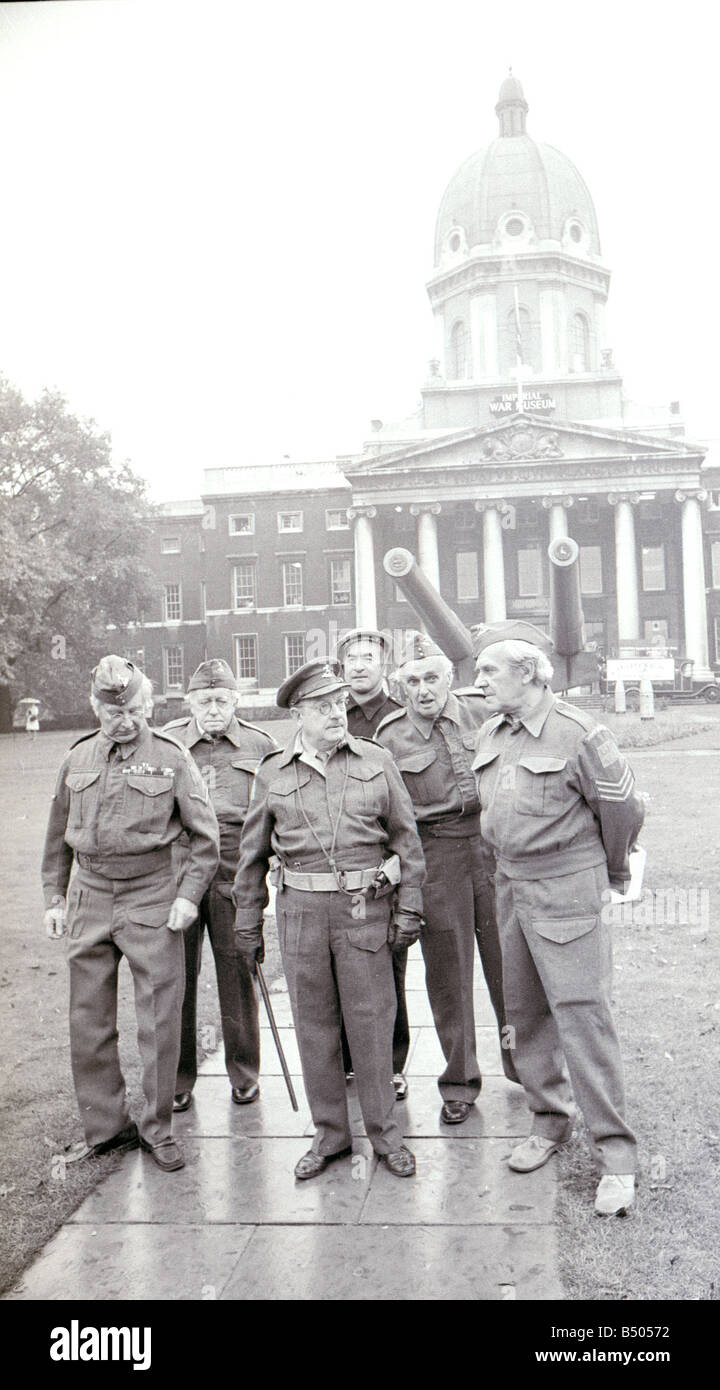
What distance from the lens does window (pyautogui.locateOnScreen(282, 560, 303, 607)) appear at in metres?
9.14

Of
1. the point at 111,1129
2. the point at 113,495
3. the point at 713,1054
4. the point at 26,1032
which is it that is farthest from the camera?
the point at 113,495

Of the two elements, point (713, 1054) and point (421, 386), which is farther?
point (421, 386)

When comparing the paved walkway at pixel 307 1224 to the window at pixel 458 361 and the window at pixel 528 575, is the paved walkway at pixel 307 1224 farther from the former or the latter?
the window at pixel 458 361

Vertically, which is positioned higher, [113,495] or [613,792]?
[113,495]

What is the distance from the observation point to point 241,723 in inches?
205

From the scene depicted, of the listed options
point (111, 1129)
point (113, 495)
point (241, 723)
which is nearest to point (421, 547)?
point (113, 495)

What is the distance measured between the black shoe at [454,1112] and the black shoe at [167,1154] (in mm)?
1136

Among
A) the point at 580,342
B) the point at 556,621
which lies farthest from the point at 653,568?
the point at 580,342

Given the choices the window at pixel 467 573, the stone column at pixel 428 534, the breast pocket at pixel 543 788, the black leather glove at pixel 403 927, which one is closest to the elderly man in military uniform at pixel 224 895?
the black leather glove at pixel 403 927

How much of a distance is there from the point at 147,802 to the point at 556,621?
4724 mm

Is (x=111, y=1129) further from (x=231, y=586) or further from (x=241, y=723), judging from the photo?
(x=231, y=586)

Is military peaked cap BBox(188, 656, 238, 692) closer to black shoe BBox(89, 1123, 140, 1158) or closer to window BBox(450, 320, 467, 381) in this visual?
black shoe BBox(89, 1123, 140, 1158)

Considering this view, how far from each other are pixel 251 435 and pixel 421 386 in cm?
334

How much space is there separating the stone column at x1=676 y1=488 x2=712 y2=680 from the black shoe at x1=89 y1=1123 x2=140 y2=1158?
7.20 m
